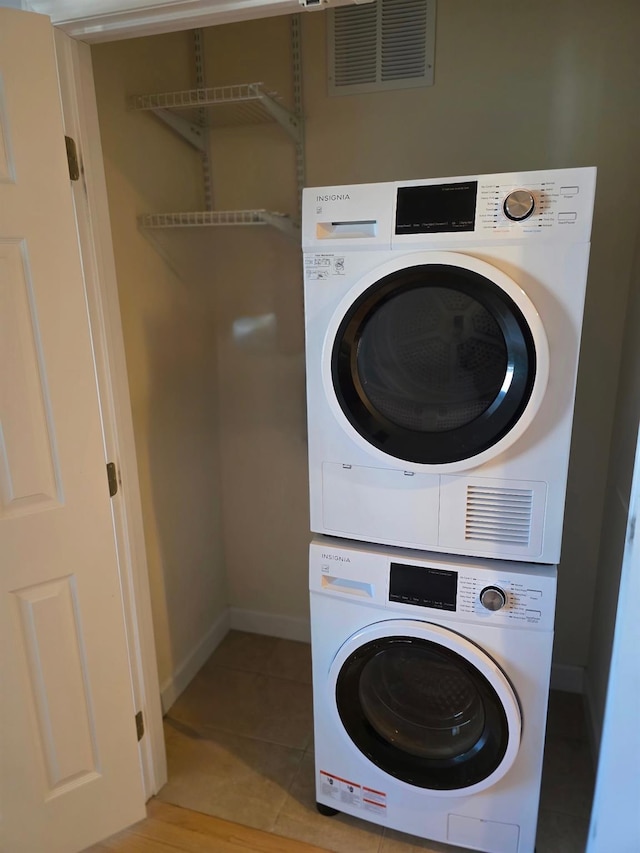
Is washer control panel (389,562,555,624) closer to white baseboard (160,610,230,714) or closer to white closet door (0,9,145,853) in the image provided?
white closet door (0,9,145,853)

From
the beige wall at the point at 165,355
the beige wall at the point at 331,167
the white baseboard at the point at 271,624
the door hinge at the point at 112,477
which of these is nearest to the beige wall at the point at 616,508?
the beige wall at the point at 331,167

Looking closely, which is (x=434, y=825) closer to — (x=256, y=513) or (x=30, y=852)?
(x=30, y=852)

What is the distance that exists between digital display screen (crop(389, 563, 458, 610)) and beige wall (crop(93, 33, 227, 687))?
3.16ft

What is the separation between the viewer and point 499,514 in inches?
54.3

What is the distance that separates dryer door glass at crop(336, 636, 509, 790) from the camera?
1.47 m

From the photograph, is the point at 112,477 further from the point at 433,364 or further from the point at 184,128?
the point at 184,128

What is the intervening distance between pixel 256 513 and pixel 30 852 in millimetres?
1315

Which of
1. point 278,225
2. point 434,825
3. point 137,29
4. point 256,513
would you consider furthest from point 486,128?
point 434,825

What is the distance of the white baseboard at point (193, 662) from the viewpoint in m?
2.16

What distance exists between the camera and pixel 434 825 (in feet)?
5.20

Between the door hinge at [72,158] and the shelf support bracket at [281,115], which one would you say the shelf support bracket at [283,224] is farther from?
the door hinge at [72,158]

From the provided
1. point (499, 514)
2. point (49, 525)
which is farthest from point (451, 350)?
point (49, 525)

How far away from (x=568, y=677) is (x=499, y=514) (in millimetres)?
1219

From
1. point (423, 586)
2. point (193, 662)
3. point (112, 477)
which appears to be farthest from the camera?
point (193, 662)
